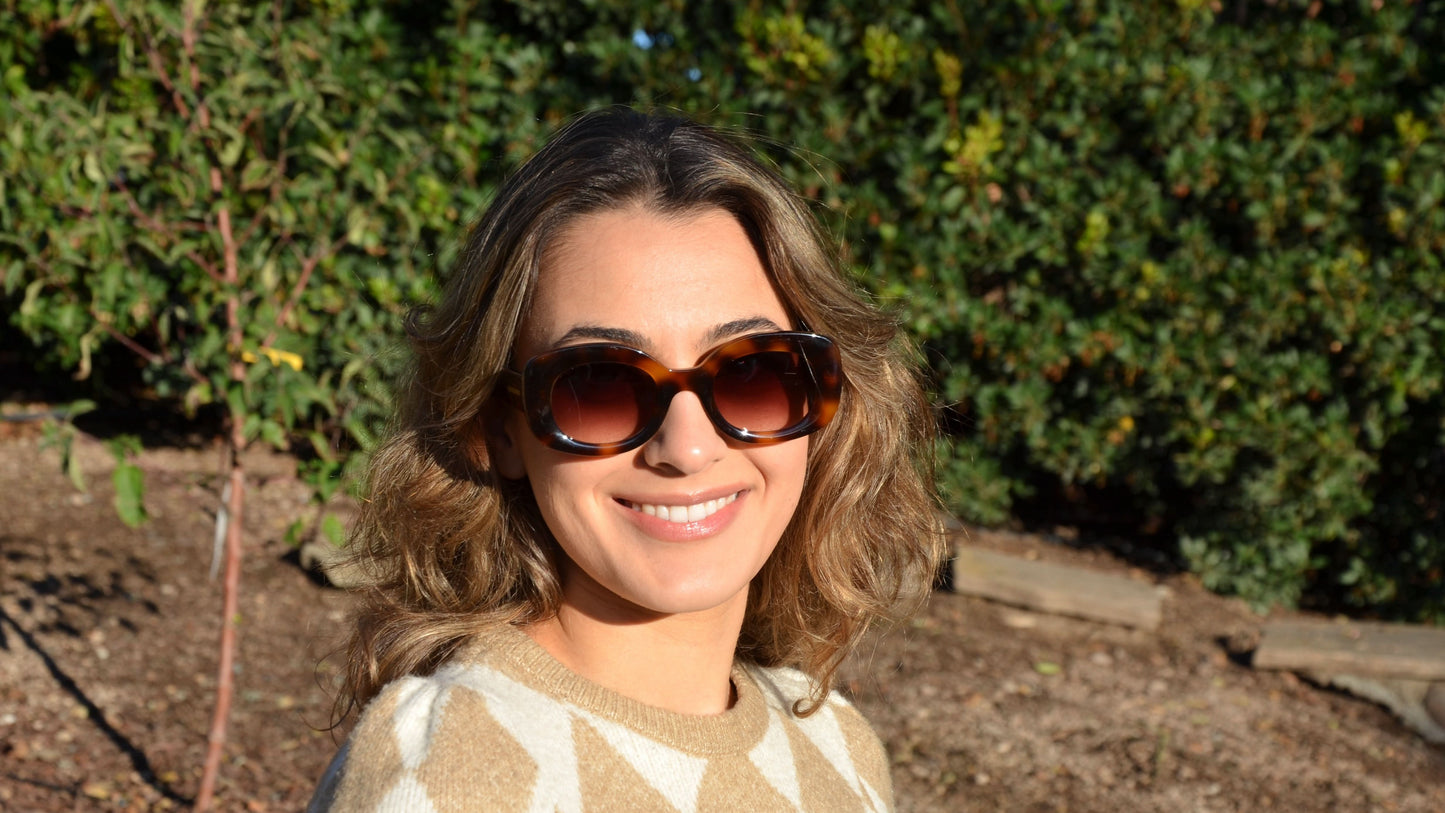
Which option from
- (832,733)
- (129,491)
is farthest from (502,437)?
(129,491)

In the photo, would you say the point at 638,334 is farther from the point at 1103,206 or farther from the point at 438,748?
the point at 1103,206

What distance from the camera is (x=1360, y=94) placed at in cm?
470

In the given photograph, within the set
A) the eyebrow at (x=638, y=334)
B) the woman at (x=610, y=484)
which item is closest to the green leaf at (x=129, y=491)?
the woman at (x=610, y=484)

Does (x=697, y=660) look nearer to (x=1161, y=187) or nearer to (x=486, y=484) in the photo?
(x=486, y=484)

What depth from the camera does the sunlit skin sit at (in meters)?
1.35

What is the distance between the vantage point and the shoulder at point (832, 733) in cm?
166

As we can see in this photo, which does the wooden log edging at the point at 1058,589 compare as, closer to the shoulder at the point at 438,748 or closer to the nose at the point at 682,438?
the nose at the point at 682,438

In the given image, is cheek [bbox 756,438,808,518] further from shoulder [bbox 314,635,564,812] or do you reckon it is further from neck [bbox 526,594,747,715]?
shoulder [bbox 314,635,564,812]

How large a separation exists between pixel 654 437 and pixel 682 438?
3 centimetres

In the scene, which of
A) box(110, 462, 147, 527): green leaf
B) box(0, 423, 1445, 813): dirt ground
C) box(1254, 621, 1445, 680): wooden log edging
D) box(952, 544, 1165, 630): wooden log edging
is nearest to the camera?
box(110, 462, 147, 527): green leaf

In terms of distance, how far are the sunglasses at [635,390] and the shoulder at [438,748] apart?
300 mm

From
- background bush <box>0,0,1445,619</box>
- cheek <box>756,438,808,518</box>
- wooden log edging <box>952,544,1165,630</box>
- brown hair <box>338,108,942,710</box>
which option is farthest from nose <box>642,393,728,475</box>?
wooden log edging <box>952,544,1165,630</box>

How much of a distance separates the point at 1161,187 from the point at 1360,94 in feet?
2.69

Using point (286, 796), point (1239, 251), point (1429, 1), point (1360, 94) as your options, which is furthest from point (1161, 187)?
point (286, 796)
